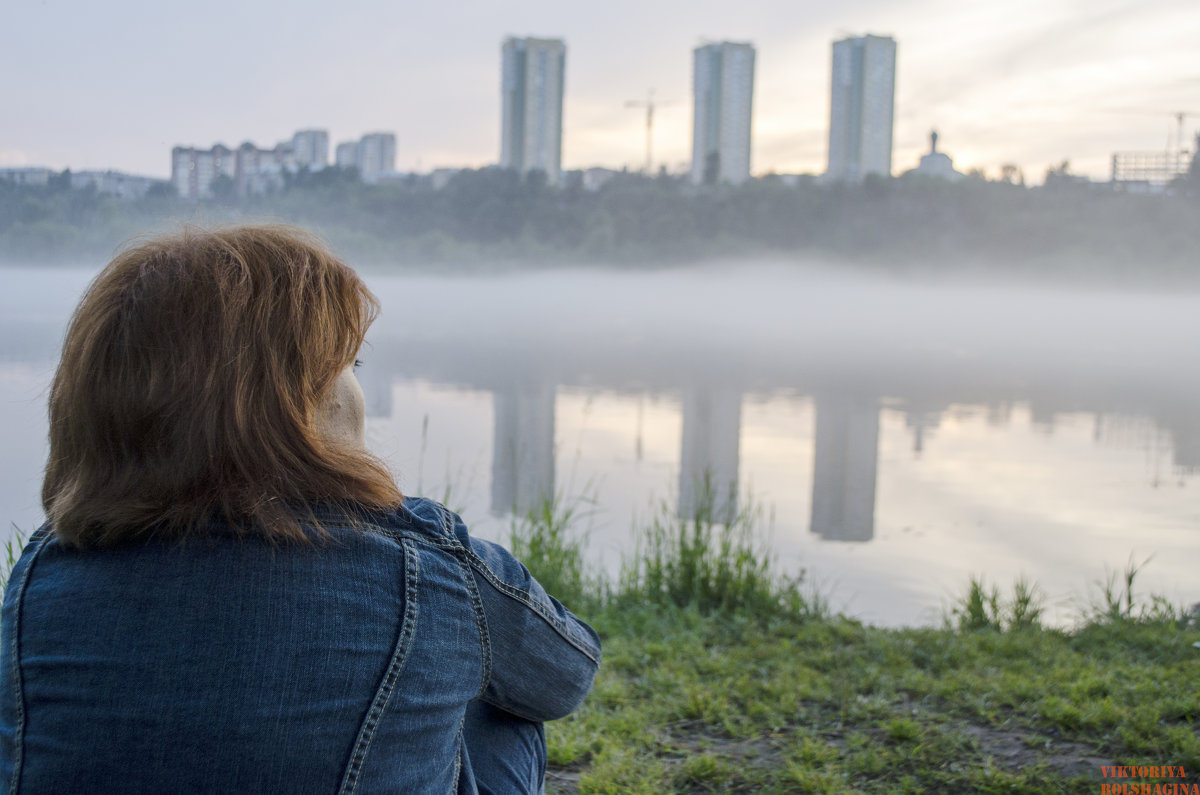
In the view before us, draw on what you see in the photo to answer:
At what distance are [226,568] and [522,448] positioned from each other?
499cm

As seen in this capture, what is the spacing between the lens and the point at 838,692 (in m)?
2.37

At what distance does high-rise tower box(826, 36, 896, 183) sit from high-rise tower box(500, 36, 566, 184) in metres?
12.4

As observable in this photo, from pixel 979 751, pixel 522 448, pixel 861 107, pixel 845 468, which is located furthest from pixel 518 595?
pixel 861 107

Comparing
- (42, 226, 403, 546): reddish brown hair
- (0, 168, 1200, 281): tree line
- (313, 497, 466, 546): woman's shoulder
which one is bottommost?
(313, 497, 466, 546): woman's shoulder

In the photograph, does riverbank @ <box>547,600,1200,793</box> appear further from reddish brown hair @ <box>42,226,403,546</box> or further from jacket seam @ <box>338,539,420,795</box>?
reddish brown hair @ <box>42,226,403,546</box>

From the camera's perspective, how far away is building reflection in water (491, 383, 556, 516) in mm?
5090

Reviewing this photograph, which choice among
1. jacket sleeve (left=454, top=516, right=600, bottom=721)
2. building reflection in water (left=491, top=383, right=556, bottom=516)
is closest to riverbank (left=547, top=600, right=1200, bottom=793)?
jacket sleeve (left=454, top=516, right=600, bottom=721)

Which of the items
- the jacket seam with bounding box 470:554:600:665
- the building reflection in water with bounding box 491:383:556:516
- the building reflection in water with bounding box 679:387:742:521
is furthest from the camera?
the building reflection in water with bounding box 679:387:742:521

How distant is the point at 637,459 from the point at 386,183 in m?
14.0

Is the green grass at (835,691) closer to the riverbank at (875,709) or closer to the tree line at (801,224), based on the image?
the riverbank at (875,709)

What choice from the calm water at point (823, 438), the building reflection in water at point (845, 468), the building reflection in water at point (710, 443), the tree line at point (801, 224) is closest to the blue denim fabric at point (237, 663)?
the calm water at point (823, 438)

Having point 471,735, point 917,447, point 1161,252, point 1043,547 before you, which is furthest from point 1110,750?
point 1161,252

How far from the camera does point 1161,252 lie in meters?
30.5

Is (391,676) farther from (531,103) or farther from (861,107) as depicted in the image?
(861,107)
